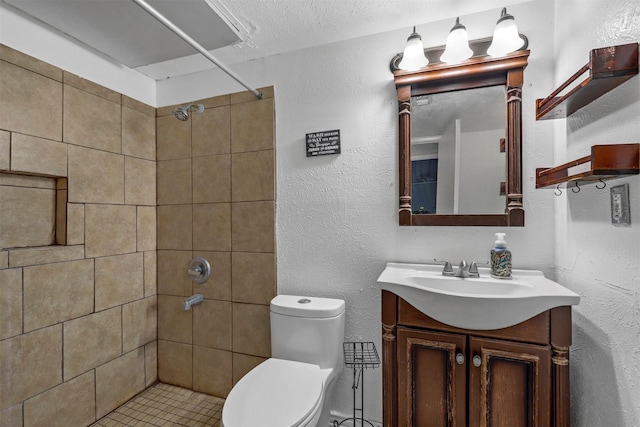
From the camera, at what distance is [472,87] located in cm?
146

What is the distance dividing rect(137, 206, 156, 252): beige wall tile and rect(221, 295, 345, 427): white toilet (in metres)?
1.05

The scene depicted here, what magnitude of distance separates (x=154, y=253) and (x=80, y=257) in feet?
1.57

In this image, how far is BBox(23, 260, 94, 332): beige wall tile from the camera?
4.68 ft

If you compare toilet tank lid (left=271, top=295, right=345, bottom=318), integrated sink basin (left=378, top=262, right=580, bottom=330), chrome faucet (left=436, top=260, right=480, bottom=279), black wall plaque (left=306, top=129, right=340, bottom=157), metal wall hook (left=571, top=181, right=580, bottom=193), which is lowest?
toilet tank lid (left=271, top=295, right=345, bottom=318)

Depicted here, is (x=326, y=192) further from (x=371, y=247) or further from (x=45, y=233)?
(x=45, y=233)

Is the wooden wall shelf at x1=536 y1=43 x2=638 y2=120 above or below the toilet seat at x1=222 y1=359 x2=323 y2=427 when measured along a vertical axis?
above

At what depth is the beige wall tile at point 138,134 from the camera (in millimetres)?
1898

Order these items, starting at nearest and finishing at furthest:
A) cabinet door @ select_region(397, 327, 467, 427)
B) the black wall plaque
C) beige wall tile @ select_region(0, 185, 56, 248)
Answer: cabinet door @ select_region(397, 327, 467, 427) → beige wall tile @ select_region(0, 185, 56, 248) → the black wall plaque

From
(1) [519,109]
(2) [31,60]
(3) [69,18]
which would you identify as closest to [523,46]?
(1) [519,109]

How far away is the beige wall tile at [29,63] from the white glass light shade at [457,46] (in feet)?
6.32

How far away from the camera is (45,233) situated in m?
1.56

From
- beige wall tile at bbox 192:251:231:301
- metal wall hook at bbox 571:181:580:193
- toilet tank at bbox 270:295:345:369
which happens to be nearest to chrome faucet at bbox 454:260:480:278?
metal wall hook at bbox 571:181:580:193

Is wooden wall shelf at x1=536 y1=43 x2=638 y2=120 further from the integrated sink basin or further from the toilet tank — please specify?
the toilet tank

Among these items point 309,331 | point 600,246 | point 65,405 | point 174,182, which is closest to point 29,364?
point 65,405
